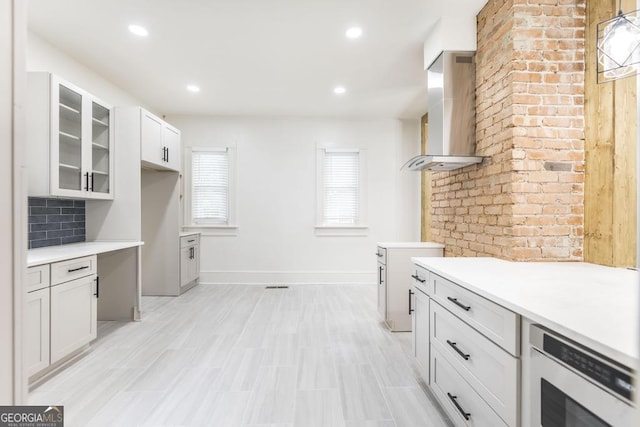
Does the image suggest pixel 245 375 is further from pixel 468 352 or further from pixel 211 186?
pixel 211 186

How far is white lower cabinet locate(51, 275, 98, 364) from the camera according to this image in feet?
7.76

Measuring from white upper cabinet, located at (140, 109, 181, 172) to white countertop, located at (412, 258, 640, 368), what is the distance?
340cm

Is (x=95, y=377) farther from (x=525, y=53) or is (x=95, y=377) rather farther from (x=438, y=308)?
(x=525, y=53)

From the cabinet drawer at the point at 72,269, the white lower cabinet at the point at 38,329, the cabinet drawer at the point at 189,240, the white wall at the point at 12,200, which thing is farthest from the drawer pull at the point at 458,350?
the cabinet drawer at the point at 189,240

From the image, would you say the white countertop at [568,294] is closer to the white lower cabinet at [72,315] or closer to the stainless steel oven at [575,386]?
the stainless steel oven at [575,386]

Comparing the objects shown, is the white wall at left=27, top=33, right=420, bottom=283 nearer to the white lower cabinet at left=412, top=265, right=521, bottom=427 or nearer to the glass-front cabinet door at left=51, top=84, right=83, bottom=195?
the glass-front cabinet door at left=51, top=84, right=83, bottom=195

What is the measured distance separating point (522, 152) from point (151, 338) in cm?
352

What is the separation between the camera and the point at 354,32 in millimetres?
2971

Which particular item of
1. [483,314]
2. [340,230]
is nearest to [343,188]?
[340,230]

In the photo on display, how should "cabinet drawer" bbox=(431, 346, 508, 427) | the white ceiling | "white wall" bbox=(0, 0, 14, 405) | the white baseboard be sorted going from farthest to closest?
the white baseboard
the white ceiling
"cabinet drawer" bbox=(431, 346, 508, 427)
"white wall" bbox=(0, 0, 14, 405)

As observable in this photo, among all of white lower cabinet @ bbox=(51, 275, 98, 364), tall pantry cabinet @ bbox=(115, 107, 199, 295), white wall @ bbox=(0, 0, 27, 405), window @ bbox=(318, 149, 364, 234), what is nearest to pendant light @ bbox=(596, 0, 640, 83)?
white wall @ bbox=(0, 0, 27, 405)

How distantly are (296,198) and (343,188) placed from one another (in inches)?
32.8

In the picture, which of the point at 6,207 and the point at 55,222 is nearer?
the point at 6,207

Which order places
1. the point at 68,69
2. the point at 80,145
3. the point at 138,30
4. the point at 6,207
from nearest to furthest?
1. the point at 6,207
2. the point at 138,30
3. the point at 80,145
4. the point at 68,69
